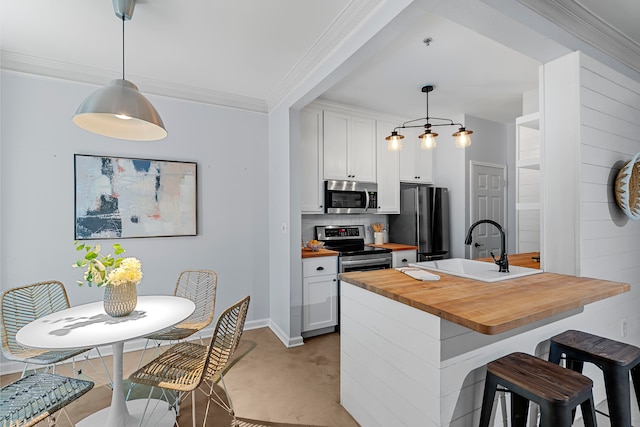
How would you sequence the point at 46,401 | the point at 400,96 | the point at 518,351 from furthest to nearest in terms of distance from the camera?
1. the point at 400,96
2. the point at 518,351
3. the point at 46,401

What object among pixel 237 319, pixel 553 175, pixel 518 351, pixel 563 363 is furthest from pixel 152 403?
pixel 553 175

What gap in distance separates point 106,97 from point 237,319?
1.38 m

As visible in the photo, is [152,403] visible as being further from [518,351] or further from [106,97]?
[518,351]

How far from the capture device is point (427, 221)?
396 centimetres

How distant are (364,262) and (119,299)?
241cm

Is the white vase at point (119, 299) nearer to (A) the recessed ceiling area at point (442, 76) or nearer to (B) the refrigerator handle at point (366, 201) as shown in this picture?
(A) the recessed ceiling area at point (442, 76)

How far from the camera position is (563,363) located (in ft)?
6.02

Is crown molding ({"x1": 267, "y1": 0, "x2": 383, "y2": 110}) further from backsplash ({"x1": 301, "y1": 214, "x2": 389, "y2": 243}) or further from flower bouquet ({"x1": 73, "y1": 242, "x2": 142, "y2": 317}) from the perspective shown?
flower bouquet ({"x1": 73, "y1": 242, "x2": 142, "y2": 317})

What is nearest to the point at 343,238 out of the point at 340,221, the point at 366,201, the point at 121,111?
the point at 340,221

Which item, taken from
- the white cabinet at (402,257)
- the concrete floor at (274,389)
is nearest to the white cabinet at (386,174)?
the white cabinet at (402,257)

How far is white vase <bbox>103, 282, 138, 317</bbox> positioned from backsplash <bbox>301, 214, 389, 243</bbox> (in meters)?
2.23

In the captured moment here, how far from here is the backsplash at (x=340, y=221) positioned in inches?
152

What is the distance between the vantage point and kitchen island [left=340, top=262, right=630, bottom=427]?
1312 millimetres

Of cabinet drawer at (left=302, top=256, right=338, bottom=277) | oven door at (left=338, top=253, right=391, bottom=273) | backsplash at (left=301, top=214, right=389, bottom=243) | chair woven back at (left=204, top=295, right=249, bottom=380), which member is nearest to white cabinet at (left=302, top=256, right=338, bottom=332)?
cabinet drawer at (left=302, top=256, right=338, bottom=277)
